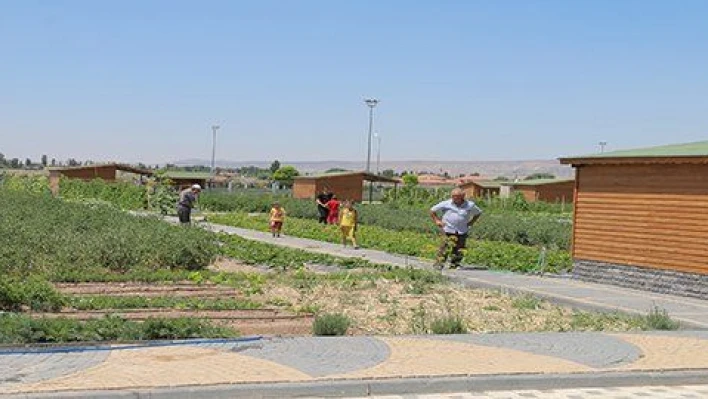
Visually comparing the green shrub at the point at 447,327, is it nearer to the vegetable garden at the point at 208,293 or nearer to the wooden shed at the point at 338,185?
the vegetable garden at the point at 208,293

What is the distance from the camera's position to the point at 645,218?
55.8ft

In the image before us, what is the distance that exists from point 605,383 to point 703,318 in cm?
493

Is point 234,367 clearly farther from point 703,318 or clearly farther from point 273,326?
point 703,318

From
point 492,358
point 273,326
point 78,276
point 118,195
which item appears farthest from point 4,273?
point 118,195

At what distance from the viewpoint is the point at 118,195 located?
51469 mm

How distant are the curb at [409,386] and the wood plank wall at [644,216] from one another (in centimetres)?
726

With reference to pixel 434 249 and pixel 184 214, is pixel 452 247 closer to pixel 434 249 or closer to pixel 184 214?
pixel 434 249

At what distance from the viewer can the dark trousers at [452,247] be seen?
18.8 m

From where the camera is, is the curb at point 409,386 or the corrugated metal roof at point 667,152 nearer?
the curb at point 409,386

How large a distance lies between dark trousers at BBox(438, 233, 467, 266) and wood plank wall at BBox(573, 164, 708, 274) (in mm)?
2119

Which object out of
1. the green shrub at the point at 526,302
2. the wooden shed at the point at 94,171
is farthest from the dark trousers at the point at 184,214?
the wooden shed at the point at 94,171

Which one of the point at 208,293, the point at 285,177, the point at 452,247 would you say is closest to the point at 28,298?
the point at 208,293

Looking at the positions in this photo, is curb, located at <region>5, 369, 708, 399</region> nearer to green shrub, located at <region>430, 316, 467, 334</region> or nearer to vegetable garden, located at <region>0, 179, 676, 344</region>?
vegetable garden, located at <region>0, 179, 676, 344</region>

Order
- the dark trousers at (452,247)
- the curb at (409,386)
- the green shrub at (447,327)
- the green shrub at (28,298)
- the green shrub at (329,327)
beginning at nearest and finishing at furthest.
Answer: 1. the curb at (409,386)
2. the green shrub at (329,327)
3. the green shrub at (447,327)
4. the green shrub at (28,298)
5. the dark trousers at (452,247)
